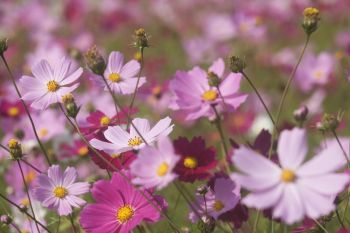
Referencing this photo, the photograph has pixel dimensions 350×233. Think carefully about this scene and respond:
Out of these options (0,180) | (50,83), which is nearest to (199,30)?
(0,180)

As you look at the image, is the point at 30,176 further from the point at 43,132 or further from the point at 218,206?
the point at 218,206

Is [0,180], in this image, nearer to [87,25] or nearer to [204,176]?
[204,176]

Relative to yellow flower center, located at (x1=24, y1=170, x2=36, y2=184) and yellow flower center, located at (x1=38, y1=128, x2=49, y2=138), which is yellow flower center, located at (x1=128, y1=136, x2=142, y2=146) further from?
yellow flower center, located at (x1=38, y1=128, x2=49, y2=138)

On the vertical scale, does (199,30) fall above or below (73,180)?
above

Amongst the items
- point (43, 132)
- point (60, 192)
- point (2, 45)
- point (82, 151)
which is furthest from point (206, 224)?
point (43, 132)

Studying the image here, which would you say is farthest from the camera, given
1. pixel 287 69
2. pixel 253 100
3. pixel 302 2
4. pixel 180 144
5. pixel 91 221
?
pixel 302 2

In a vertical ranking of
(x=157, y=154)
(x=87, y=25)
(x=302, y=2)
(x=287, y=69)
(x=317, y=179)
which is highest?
(x=87, y=25)
